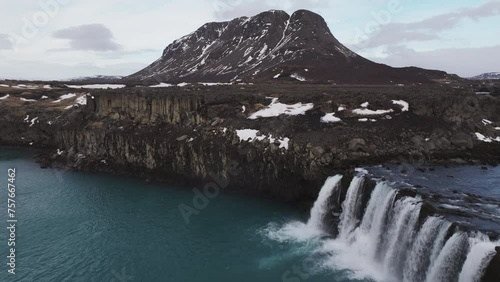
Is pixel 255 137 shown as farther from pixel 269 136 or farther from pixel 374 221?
pixel 374 221

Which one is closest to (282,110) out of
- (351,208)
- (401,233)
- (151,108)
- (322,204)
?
(322,204)

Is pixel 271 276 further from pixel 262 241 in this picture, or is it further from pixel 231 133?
pixel 231 133

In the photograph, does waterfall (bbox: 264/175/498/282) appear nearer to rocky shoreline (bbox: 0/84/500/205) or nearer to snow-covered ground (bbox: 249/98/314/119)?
rocky shoreline (bbox: 0/84/500/205)

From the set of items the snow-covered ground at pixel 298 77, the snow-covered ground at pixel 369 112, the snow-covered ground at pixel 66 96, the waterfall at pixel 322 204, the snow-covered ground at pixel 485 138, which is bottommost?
the waterfall at pixel 322 204

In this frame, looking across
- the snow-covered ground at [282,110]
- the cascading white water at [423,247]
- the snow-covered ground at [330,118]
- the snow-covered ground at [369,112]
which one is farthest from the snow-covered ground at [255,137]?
the cascading white water at [423,247]

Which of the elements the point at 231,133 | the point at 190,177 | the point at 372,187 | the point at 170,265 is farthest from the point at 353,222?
the point at 190,177

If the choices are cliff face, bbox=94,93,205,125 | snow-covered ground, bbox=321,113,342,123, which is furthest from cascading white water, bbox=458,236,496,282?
cliff face, bbox=94,93,205,125

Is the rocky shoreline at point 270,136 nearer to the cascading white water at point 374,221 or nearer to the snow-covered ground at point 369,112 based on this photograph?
the snow-covered ground at point 369,112
